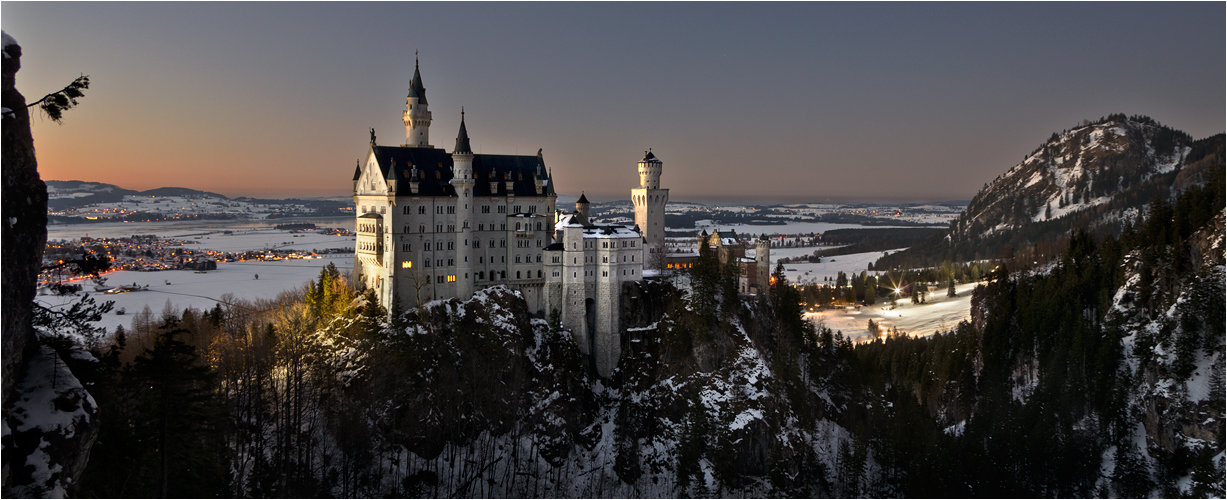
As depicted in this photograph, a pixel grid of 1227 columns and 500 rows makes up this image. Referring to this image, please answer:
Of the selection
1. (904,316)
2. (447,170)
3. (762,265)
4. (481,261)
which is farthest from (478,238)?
(904,316)

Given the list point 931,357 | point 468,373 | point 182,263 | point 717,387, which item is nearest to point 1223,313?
point 931,357

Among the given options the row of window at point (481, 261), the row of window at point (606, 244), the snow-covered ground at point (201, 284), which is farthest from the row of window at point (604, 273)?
the snow-covered ground at point (201, 284)

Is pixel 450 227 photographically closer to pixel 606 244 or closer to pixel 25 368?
pixel 606 244

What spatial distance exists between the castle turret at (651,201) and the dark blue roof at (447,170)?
12962 millimetres

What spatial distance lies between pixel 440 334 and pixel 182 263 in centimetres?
12709

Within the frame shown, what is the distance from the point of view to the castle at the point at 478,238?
7831cm

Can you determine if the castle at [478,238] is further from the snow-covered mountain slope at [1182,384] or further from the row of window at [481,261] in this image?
the snow-covered mountain slope at [1182,384]

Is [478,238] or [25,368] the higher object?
[478,238]

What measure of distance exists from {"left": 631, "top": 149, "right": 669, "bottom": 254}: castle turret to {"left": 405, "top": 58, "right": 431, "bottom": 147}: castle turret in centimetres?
2745

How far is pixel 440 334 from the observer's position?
251 ft

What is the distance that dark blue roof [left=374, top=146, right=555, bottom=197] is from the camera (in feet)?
259

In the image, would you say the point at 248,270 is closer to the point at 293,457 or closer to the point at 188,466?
the point at 293,457

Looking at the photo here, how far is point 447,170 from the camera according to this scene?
82.3 metres

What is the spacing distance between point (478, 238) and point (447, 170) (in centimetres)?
830
